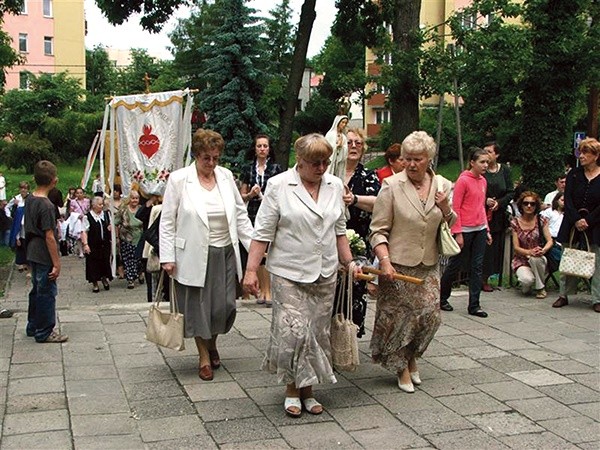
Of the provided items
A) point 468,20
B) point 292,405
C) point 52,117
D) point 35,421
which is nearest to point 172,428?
point 292,405

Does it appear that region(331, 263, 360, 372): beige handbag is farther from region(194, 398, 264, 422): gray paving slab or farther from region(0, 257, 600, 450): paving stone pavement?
region(194, 398, 264, 422): gray paving slab

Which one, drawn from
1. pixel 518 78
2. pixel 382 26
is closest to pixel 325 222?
pixel 518 78

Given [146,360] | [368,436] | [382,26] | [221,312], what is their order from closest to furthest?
1. [368,436]
2. [221,312]
3. [146,360]
4. [382,26]

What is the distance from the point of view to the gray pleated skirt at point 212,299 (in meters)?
6.04

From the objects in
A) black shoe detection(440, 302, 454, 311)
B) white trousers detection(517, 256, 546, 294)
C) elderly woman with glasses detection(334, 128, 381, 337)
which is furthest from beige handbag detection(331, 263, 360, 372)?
white trousers detection(517, 256, 546, 294)

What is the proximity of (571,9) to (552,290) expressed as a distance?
7.22m

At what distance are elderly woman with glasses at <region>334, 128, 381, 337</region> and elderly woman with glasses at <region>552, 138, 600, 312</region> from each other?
3.45 metres

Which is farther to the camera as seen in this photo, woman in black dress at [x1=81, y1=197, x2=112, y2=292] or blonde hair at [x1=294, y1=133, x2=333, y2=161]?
woman in black dress at [x1=81, y1=197, x2=112, y2=292]

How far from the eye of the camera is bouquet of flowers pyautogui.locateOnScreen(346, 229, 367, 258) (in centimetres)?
609

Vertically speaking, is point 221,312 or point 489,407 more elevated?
point 221,312

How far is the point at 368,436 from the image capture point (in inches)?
192

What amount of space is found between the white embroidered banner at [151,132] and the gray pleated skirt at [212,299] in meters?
6.34

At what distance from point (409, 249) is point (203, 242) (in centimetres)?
154

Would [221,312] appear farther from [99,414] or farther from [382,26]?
[382,26]
